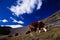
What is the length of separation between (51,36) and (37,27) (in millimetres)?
12471

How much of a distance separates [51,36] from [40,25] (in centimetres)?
1287

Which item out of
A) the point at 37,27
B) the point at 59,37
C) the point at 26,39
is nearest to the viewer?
the point at 59,37

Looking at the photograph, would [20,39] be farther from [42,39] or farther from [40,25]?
[40,25]

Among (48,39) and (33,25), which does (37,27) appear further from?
(48,39)

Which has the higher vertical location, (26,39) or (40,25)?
(40,25)

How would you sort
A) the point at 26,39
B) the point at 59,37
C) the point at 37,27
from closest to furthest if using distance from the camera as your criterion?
1. the point at 59,37
2. the point at 26,39
3. the point at 37,27

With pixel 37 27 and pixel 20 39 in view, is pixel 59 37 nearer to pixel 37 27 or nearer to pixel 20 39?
pixel 20 39

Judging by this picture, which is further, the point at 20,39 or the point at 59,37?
the point at 20,39

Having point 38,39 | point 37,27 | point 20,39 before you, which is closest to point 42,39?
point 38,39

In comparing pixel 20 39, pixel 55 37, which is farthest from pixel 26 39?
pixel 55 37

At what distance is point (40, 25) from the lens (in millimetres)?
39125

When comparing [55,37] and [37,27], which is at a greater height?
[37,27]

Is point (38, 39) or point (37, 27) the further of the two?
point (37, 27)

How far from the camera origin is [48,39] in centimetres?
2528
